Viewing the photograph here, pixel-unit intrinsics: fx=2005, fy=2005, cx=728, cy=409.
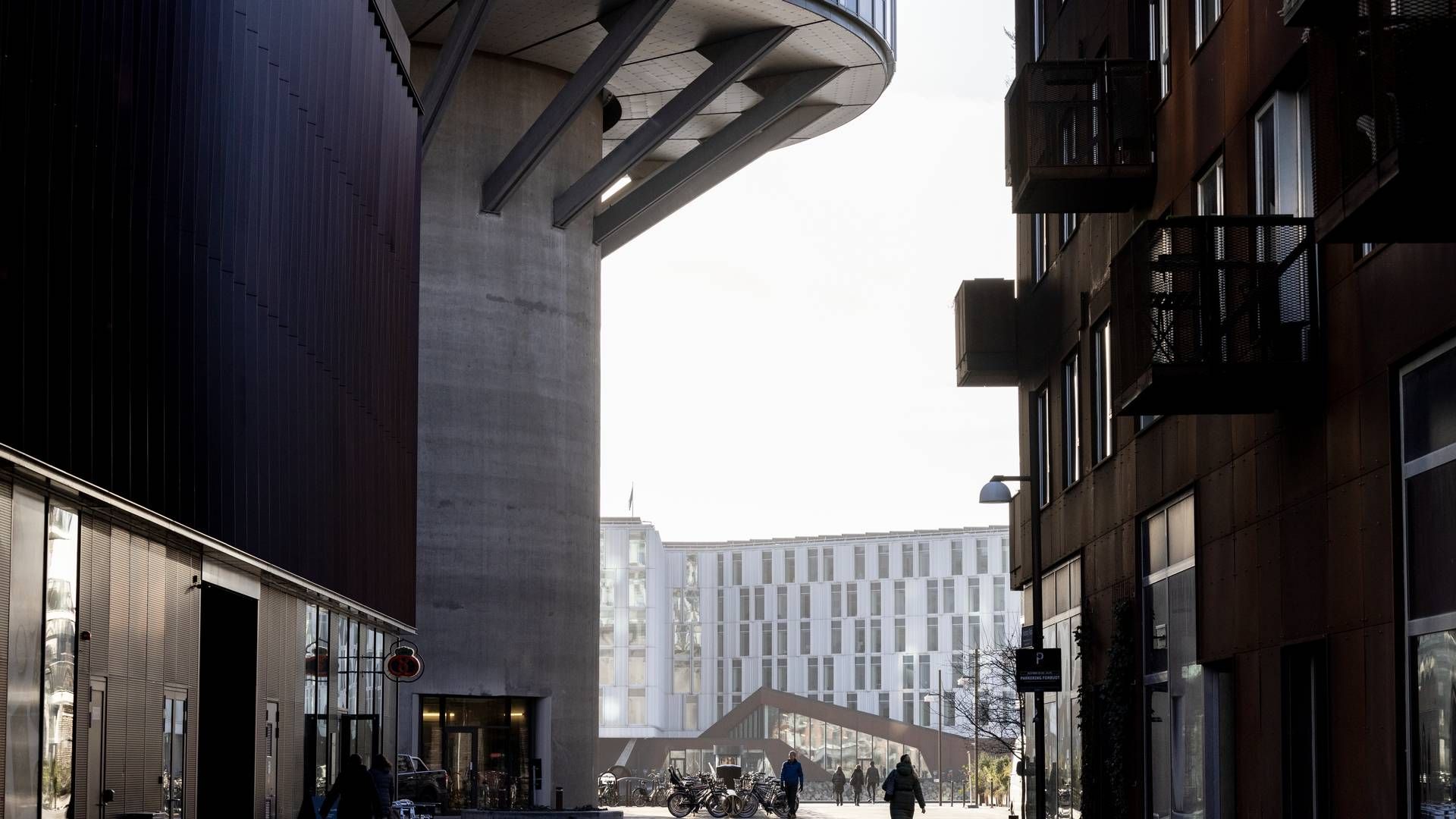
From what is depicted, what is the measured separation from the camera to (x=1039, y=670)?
2953 cm

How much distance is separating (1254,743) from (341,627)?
1811 centimetres

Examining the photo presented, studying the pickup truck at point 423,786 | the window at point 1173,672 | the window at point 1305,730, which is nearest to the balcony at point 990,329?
the window at point 1173,672

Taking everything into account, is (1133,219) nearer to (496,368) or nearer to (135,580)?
(135,580)

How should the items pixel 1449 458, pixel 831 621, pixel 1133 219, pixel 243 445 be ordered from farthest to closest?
pixel 831 621
pixel 1133 219
pixel 243 445
pixel 1449 458

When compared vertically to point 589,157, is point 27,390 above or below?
below

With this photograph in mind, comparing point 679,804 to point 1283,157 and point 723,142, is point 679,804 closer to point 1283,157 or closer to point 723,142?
point 723,142

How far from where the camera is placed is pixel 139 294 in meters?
17.6

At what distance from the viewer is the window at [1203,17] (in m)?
20.6

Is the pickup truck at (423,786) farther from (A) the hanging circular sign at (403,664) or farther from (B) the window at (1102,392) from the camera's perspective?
(B) the window at (1102,392)

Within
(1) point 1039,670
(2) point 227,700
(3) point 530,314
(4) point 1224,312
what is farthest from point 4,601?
(3) point 530,314

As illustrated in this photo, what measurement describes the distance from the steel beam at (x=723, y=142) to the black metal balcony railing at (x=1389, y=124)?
122 feet

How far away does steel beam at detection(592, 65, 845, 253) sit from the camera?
4978cm

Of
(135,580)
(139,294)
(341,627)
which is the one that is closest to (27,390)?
(139,294)

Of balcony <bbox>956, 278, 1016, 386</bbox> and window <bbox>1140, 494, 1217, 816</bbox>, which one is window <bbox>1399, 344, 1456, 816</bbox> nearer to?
window <bbox>1140, 494, 1217, 816</bbox>
